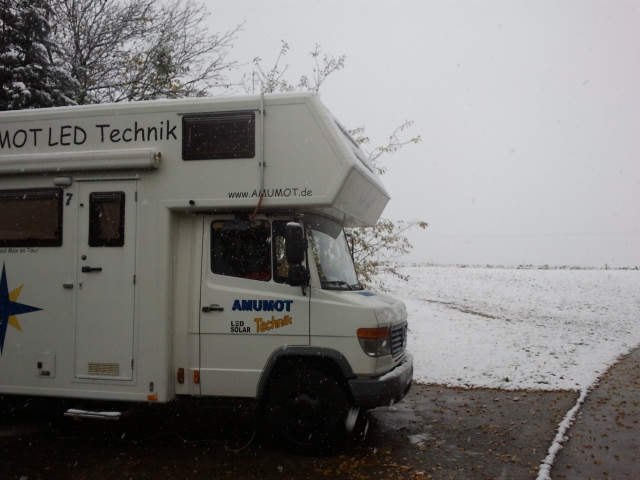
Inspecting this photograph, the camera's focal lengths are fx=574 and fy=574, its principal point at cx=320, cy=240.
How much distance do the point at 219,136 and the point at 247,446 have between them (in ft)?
11.4

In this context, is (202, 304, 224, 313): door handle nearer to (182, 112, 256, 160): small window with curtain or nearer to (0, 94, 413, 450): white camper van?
(0, 94, 413, 450): white camper van

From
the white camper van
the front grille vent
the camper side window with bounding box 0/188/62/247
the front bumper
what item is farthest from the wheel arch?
the camper side window with bounding box 0/188/62/247

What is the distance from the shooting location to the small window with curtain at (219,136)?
618 centimetres

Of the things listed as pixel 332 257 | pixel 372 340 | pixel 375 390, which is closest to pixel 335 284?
pixel 332 257

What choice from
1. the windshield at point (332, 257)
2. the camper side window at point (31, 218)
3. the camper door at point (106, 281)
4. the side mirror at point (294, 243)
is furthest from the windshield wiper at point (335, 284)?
the camper side window at point (31, 218)

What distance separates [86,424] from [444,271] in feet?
104

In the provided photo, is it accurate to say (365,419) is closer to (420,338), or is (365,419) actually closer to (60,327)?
(60,327)

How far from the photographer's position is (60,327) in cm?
641

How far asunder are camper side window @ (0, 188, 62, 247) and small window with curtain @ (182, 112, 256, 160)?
1669mm

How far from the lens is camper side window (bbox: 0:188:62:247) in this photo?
21.5 feet

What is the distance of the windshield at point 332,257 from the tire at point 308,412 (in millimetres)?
1016

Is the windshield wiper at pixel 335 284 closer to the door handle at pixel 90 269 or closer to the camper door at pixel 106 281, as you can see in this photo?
the camper door at pixel 106 281

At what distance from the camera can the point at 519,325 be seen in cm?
1908

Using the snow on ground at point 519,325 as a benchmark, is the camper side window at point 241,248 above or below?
above
